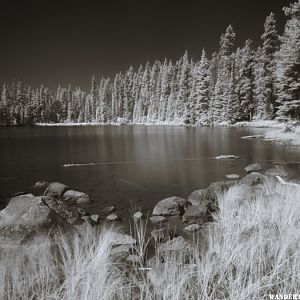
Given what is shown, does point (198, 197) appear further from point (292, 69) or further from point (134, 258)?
point (292, 69)

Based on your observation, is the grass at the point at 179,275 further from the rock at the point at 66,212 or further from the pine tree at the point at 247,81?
the pine tree at the point at 247,81

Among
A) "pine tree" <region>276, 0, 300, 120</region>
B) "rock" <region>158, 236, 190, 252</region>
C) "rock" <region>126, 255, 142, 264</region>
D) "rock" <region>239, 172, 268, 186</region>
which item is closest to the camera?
"rock" <region>126, 255, 142, 264</region>

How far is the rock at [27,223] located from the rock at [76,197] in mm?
3082

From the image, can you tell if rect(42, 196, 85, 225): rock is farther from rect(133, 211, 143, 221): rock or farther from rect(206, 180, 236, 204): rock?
rect(206, 180, 236, 204): rock

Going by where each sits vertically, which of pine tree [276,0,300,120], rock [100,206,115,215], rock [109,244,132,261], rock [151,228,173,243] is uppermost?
pine tree [276,0,300,120]

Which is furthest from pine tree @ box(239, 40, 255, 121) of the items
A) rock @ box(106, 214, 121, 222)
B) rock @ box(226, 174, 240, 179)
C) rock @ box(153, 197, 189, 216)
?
rock @ box(106, 214, 121, 222)

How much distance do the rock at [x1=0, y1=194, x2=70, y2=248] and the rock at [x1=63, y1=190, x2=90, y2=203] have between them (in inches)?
121

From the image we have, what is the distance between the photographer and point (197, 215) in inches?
335

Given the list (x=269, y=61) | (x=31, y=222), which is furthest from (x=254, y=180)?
(x=269, y=61)

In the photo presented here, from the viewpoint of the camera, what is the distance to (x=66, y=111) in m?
118

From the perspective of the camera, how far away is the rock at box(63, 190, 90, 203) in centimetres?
1107

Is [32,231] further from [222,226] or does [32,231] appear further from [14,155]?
[14,155]

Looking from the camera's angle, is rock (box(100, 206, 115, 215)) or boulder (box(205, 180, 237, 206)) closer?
boulder (box(205, 180, 237, 206))

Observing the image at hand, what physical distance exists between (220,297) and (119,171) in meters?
14.0
